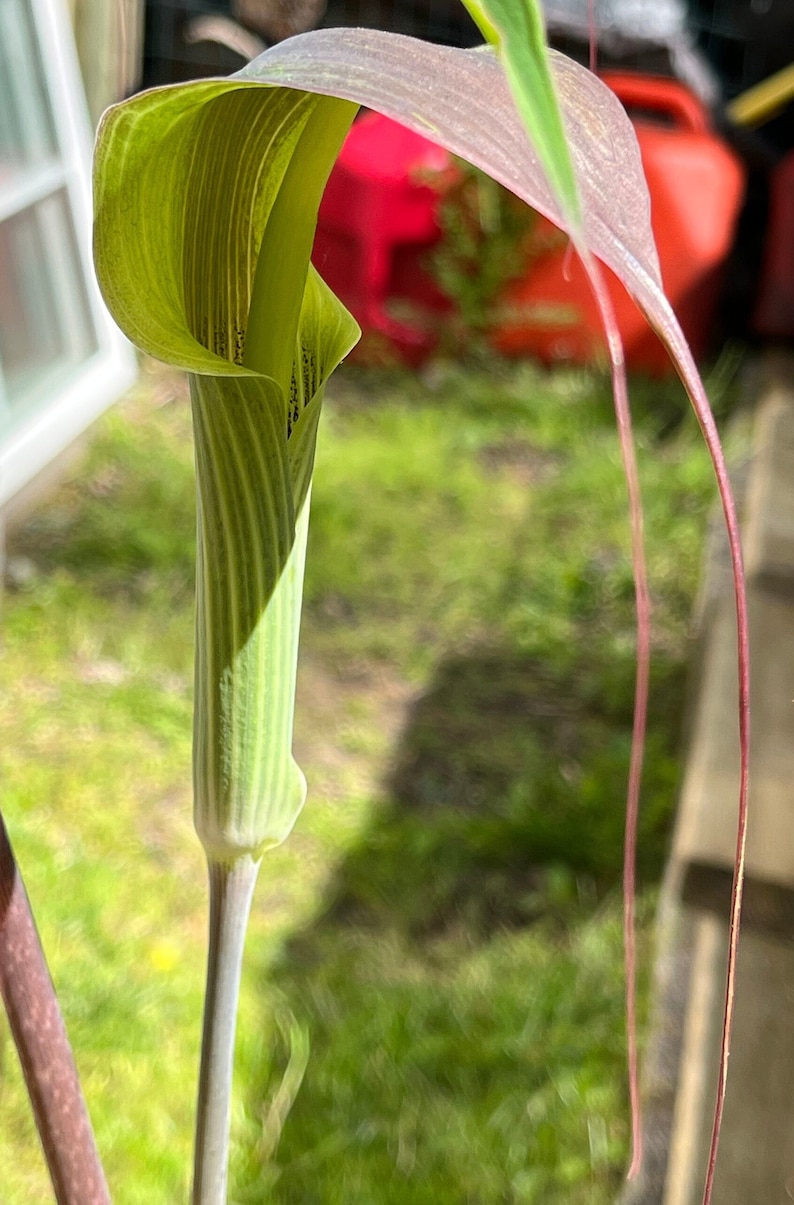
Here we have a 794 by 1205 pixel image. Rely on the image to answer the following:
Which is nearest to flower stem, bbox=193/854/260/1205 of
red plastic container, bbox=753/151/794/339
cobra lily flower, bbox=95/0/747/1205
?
cobra lily flower, bbox=95/0/747/1205

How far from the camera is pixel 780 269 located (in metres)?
1.96

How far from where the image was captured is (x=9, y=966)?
9.7 inches

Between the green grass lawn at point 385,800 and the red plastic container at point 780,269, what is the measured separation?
1.16ft

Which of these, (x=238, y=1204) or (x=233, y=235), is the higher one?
(x=233, y=235)

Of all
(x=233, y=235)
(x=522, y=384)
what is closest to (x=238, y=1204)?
(x=233, y=235)

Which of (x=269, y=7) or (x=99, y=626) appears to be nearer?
(x=99, y=626)

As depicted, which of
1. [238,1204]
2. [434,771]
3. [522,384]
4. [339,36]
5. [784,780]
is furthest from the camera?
[522,384]

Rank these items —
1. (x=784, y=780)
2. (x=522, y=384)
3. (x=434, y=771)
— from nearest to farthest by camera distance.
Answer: (x=784, y=780) < (x=434, y=771) < (x=522, y=384)

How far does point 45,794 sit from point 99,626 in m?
0.28

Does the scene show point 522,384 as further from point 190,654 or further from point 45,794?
point 45,794

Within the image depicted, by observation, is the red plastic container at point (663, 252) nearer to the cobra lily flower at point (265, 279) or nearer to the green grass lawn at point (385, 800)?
the green grass lawn at point (385, 800)

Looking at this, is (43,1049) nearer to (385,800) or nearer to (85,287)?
(385,800)

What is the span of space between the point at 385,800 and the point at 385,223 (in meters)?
1.11

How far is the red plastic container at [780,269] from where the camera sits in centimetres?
195
